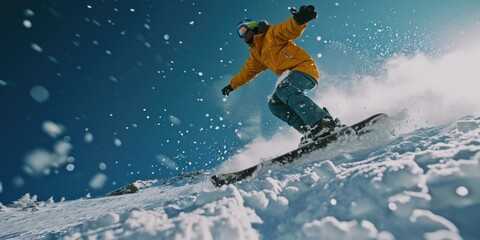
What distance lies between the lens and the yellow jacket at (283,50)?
15.7ft

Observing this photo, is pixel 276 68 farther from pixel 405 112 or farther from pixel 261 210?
pixel 261 210

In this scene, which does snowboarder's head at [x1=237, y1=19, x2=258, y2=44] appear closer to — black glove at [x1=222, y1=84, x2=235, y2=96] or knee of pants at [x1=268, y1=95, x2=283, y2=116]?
knee of pants at [x1=268, y1=95, x2=283, y2=116]

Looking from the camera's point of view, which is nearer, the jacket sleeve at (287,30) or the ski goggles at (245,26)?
the jacket sleeve at (287,30)

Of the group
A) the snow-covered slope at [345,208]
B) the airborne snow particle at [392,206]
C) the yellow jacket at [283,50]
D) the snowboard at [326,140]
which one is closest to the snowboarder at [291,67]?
the yellow jacket at [283,50]

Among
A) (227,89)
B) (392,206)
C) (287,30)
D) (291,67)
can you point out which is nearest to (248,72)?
(227,89)

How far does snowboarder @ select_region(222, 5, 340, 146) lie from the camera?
14.0 ft

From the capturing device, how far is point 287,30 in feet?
15.7

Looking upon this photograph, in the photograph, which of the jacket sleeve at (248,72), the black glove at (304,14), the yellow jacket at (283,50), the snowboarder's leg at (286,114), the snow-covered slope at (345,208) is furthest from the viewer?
the jacket sleeve at (248,72)

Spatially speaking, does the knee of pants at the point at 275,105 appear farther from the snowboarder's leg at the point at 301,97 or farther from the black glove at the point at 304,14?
the black glove at the point at 304,14

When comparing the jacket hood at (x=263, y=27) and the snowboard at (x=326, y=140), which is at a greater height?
the jacket hood at (x=263, y=27)

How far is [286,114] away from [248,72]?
169 cm

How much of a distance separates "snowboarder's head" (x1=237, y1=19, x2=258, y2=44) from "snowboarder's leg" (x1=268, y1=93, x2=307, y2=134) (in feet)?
4.13

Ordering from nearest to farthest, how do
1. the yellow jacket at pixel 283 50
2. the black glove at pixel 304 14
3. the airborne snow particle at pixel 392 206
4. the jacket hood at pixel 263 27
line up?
the airborne snow particle at pixel 392 206 < the black glove at pixel 304 14 < the yellow jacket at pixel 283 50 < the jacket hood at pixel 263 27

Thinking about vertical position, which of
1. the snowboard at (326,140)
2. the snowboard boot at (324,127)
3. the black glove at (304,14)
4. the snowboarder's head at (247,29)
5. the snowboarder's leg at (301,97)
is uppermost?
the snowboarder's head at (247,29)
